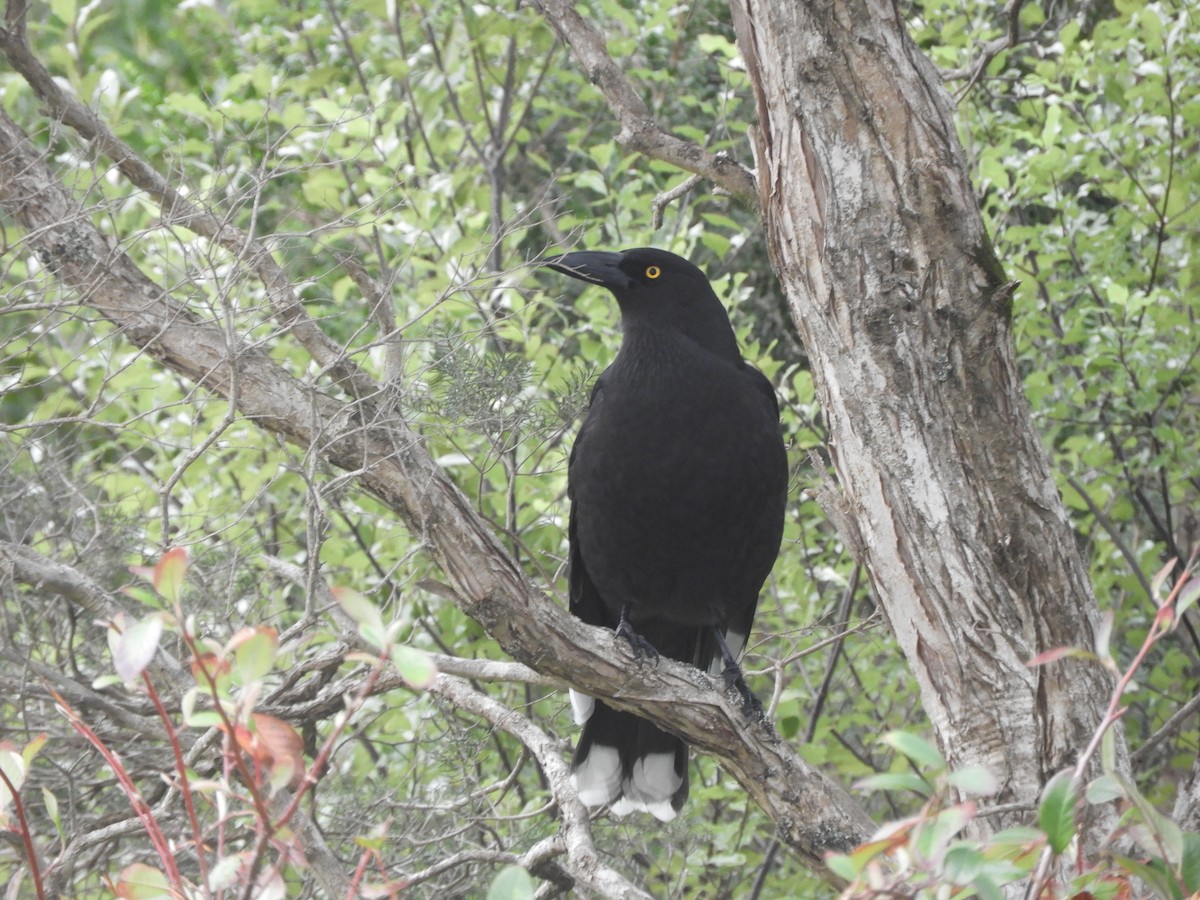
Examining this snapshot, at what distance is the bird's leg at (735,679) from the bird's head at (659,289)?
0.78m

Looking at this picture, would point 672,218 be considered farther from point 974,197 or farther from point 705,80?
point 974,197

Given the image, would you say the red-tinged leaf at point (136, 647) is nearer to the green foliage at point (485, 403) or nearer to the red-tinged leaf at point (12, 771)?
the red-tinged leaf at point (12, 771)

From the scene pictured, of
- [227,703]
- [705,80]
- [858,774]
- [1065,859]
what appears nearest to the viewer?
[227,703]

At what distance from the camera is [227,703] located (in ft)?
4.28

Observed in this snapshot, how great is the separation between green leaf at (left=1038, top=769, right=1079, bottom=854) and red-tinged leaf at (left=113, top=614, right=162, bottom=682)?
763mm

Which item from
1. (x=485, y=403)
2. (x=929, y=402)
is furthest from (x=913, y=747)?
(x=485, y=403)

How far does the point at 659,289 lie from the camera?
3.73 m

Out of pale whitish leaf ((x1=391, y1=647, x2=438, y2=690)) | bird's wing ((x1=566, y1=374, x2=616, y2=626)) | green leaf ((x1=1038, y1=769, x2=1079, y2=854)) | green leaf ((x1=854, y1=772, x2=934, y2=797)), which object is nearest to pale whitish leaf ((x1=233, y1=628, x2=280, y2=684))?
pale whitish leaf ((x1=391, y1=647, x2=438, y2=690))

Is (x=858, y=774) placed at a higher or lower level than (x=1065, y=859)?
lower

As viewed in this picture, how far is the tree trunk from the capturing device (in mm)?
2785

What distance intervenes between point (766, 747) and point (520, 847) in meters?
1.07

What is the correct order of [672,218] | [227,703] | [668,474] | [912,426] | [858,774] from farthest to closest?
[672,218]
[858,774]
[668,474]
[912,426]
[227,703]

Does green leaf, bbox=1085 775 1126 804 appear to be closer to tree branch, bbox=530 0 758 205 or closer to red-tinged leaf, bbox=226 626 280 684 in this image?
red-tinged leaf, bbox=226 626 280 684

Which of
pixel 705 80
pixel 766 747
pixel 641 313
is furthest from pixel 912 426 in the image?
pixel 705 80
